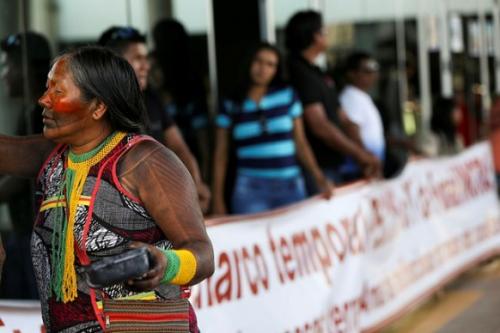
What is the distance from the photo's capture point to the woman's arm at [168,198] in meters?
3.86

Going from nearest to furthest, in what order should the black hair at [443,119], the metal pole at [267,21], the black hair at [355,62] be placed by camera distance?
the black hair at [355,62]
the metal pole at [267,21]
the black hair at [443,119]

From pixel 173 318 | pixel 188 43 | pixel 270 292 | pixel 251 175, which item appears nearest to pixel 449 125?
pixel 188 43

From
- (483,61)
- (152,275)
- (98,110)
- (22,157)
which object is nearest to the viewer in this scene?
(152,275)

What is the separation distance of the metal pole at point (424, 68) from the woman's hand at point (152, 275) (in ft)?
41.9

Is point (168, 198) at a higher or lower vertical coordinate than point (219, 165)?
higher

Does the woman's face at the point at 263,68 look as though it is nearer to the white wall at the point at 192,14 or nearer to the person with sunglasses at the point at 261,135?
the person with sunglasses at the point at 261,135

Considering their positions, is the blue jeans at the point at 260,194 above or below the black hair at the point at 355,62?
below

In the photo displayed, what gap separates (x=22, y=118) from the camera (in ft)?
24.5

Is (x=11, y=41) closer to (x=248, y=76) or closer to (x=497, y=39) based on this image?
(x=248, y=76)

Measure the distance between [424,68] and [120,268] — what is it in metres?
13.3

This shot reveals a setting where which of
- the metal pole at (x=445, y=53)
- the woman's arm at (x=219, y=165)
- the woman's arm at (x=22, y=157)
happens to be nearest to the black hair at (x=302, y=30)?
the woman's arm at (x=219, y=165)

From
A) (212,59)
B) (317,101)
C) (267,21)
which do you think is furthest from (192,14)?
(317,101)

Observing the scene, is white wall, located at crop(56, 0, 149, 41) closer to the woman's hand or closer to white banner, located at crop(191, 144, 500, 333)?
white banner, located at crop(191, 144, 500, 333)

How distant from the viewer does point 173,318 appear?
3.90 meters
